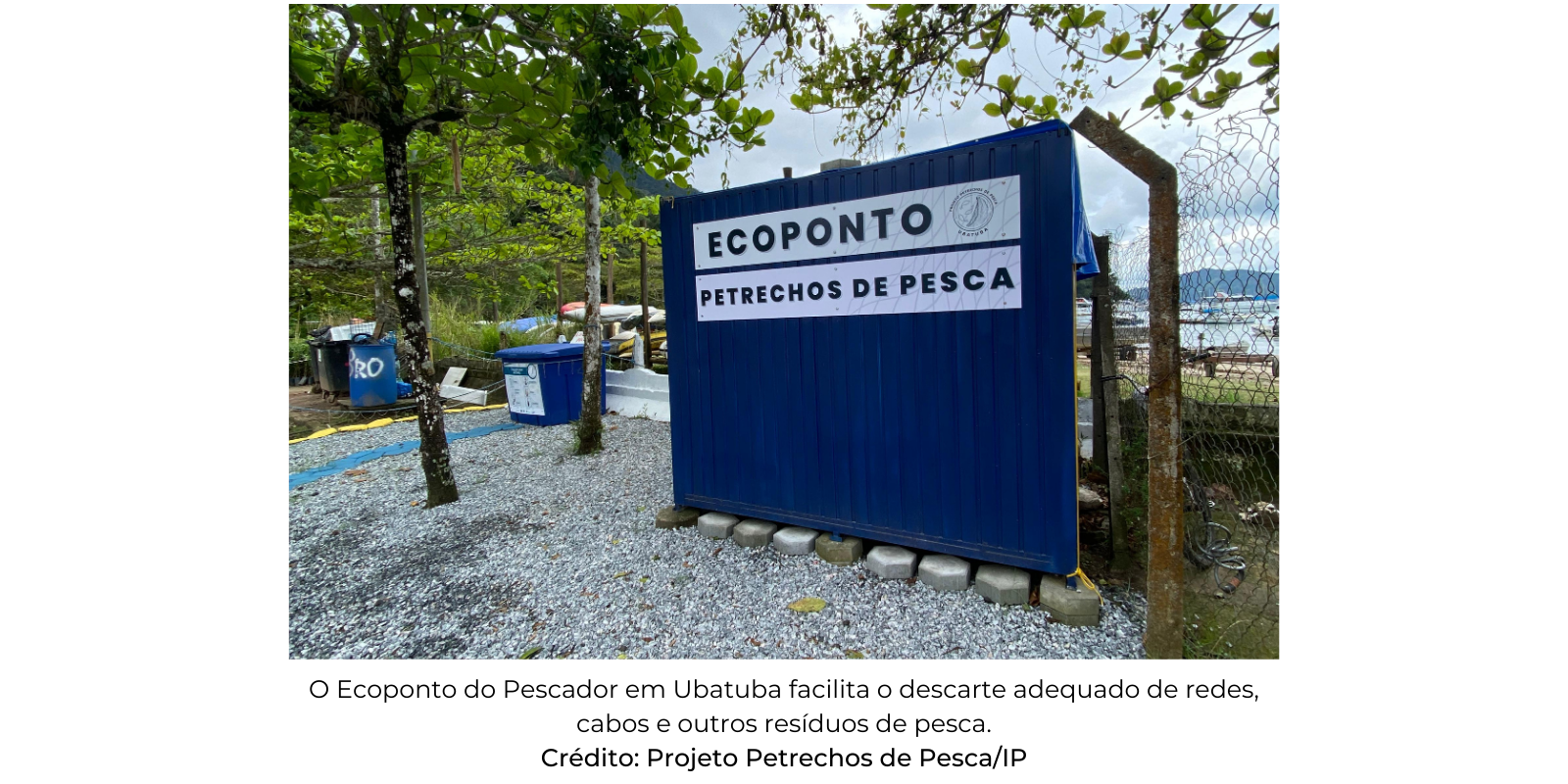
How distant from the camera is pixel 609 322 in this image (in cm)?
1377

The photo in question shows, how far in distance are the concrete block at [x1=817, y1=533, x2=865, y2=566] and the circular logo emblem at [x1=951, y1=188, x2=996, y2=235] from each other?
5.96ft

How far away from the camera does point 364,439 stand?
23.2ft

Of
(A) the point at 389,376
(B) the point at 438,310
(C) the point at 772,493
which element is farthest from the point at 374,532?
(B) the point at 438,310

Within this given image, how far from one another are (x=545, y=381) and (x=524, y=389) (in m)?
0.38

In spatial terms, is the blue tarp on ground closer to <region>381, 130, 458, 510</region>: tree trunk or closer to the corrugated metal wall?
<region>381, 130, 458, 510</region>: tree trunk

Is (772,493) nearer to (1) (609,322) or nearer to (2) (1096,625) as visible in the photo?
(2) (1096,625)

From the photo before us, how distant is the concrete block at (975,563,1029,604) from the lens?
2.88 metres

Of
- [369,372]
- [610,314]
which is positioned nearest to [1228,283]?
[369,372]

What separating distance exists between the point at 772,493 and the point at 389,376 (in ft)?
25.8

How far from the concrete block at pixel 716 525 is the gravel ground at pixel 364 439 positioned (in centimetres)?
439

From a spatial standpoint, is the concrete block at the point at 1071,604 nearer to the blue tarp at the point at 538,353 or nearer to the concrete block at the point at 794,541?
the concrete block at the point at 794,541

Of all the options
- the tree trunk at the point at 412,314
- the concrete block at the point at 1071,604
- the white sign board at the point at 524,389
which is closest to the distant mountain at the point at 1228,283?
the concrete block at the point at 1071,604

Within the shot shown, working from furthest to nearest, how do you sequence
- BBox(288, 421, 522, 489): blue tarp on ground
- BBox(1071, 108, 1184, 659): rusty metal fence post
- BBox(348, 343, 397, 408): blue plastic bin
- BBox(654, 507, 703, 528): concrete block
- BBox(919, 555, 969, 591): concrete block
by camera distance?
BBox(348, 343, 397, 408): blue plastic bin, BBox(288, 421, 522, 489): blue tarp on ground, BBox(654, 507, 703, 528): concrete block, BBox(919, 555, 969, 591): concrete block, BBox(1071, 108, 1184, 659): rusty metal fence post

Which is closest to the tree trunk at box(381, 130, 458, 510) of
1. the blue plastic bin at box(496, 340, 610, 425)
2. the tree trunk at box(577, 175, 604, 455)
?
the tree trunk at box(577, 175, 604, 455)
